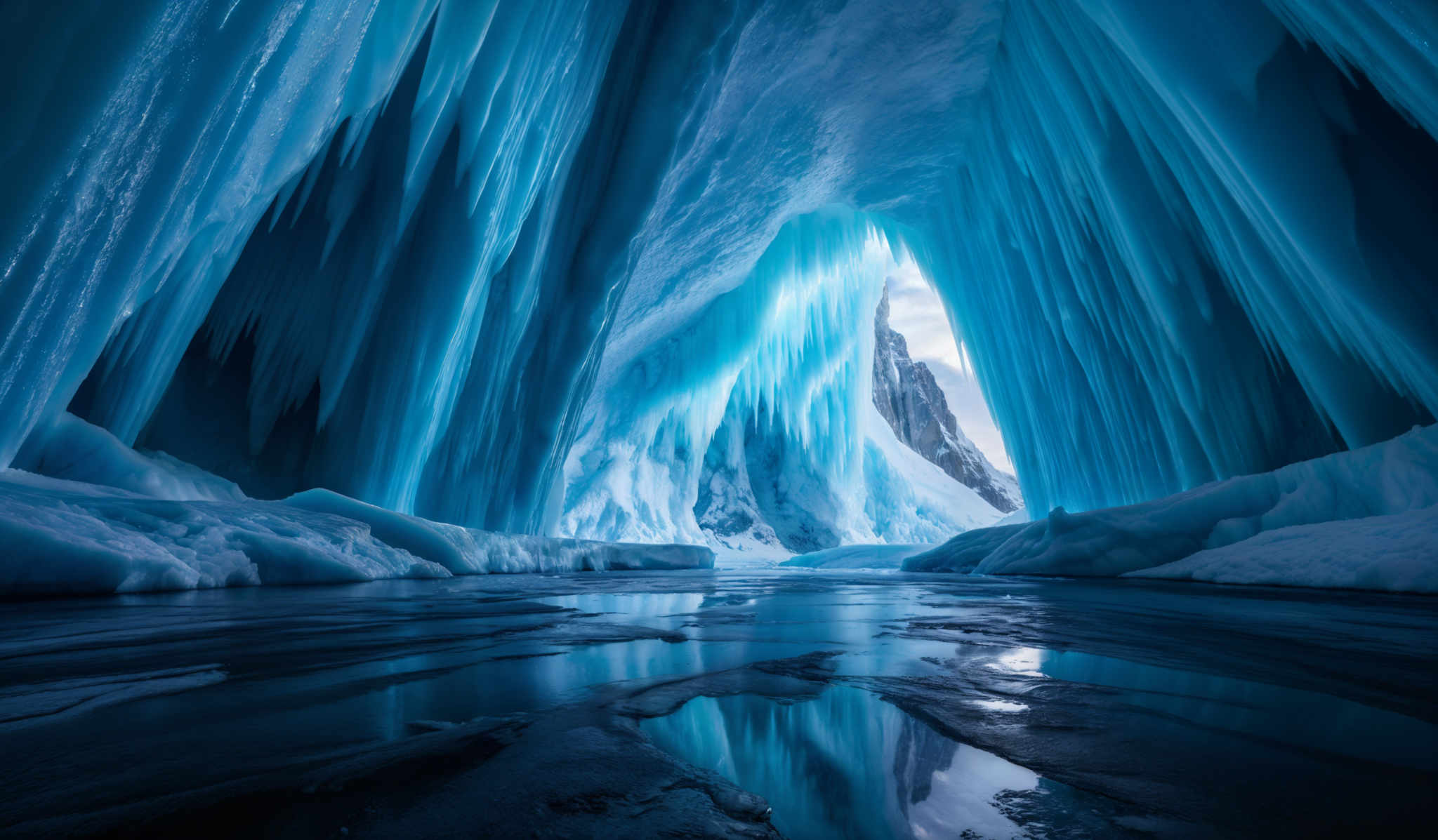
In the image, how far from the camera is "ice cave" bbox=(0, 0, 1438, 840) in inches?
33.8

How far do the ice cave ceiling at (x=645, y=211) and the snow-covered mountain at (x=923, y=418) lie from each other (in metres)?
26.3

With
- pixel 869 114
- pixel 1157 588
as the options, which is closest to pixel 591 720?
pixel 1157 588

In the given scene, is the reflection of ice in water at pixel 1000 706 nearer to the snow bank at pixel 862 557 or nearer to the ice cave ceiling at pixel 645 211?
the ice cave ceiling at pixel 645 211

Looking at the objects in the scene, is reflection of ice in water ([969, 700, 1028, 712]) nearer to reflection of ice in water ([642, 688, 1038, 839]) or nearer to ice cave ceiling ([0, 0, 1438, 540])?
reflection of ice in water ([642, 688, 1038, 839])

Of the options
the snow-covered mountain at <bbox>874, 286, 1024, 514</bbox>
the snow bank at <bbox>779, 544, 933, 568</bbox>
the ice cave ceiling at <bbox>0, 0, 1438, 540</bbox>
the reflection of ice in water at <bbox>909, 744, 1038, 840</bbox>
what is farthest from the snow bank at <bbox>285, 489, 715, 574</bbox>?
the snow-covered mountain at <bbox>874, 286, 1024, 514</bbox>

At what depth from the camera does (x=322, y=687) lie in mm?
1287

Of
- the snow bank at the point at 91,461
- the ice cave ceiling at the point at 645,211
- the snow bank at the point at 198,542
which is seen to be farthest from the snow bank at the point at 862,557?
the snow bank at the point at 91,461

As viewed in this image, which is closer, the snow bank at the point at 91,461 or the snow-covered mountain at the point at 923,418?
the snow bank at the point at 91,461

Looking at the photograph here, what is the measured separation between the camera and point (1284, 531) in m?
5.75

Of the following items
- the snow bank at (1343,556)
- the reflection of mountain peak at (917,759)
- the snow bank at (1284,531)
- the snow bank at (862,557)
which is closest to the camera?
the reflection of mountain peak at (917,759)

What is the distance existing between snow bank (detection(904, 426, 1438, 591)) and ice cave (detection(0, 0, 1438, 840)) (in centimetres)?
5

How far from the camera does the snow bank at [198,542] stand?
3.08 metres

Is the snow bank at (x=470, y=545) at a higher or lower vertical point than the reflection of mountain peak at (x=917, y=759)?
higher

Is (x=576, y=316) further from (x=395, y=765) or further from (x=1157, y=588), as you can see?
(x=395, y=765)
